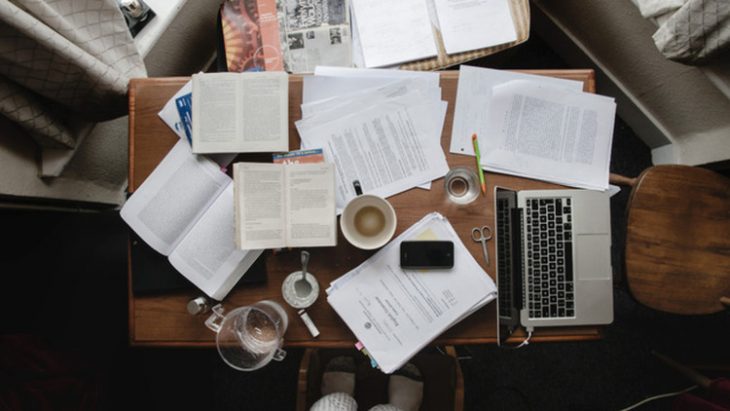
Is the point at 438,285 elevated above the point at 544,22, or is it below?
below

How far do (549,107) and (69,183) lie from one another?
4.12ft

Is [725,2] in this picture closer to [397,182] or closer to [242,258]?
[397,182]

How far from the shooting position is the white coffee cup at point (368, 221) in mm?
932

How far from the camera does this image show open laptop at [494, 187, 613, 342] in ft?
3.15

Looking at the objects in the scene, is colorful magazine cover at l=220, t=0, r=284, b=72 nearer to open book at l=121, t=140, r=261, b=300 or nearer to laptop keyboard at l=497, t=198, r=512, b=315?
open book at l=121, t=140, r=261, b=300

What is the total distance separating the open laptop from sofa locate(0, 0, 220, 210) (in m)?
0.98

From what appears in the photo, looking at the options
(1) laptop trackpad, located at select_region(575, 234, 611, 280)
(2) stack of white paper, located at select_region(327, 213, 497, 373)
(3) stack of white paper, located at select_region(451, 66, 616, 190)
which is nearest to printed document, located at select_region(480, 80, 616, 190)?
(3) stack of white paper, located at select_region(451, 66, 616, 190)

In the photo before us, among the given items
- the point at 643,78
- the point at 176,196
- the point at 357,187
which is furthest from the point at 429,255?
the point at 643,78

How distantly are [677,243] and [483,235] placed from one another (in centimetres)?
56

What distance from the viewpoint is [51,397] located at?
3.58 ft

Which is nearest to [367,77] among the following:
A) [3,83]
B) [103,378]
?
[3,83]

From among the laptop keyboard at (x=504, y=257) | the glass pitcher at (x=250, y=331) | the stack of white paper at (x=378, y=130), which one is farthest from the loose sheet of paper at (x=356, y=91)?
the glass pitcher at (x=250, y=331)

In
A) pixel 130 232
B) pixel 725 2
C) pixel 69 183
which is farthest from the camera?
pixel 69 183

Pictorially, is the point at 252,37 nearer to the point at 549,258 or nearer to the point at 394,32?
the point at 394,32
